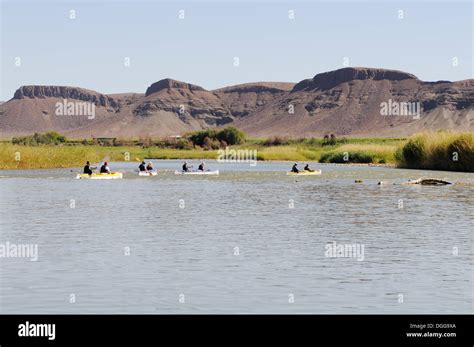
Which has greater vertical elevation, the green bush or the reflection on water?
the green bush

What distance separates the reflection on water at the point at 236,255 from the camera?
50.8 feet

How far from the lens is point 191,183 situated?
59344 mm

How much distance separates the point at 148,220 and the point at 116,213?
3.44 m

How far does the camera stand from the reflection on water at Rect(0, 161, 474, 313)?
15.5 m

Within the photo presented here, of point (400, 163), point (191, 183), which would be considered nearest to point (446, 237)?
point (191, 183)

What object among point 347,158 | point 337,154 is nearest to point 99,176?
point 347,158

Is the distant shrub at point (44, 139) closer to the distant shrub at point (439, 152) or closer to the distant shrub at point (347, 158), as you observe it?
the distant shrub at point (347, 158)

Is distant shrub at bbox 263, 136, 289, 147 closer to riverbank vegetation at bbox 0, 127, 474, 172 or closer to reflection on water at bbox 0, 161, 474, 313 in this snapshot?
riverbank vegetation at bbox 0, 127, 474, 172

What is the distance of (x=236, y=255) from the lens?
69.3 ft

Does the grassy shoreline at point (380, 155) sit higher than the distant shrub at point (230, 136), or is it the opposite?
the distant shrub at point (230, 136)

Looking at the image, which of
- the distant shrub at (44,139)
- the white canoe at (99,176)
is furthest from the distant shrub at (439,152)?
the distant shrub at (44,139)

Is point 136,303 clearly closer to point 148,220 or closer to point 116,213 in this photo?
point 148,220

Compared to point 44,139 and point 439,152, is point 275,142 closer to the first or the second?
point 44,139

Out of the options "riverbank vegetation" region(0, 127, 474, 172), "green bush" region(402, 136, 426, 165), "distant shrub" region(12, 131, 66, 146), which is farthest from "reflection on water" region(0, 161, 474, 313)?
"distant shrub" region(12, 131, 66, 146)
